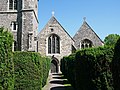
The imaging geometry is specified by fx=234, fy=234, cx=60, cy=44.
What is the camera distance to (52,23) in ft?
136

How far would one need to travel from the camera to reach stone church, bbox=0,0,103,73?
36.6m

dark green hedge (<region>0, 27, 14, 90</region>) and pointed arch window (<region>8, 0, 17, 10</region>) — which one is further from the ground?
pointed arch window (<region>8, 0, 17, 10</region>)

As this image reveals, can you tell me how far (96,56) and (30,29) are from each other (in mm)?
25773

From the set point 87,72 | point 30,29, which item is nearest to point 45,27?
point 30,29

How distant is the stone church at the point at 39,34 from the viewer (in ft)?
120

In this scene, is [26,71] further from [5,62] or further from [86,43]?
[86,43]

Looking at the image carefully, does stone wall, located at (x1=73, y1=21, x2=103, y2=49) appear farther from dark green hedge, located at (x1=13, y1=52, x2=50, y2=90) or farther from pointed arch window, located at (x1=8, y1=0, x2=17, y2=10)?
dark green hedge, located at (x1=13, y1=52, x2=50, y2=90)

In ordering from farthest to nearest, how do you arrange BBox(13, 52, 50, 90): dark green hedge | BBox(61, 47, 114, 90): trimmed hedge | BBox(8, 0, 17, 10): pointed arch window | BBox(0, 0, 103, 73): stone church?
1. BBox(8, 0, 17, 10): pointed arch window
2. BBox(0, 0, 103, 73): stone church
3. BBox(13, 52, 50, 90): dark green hedge
4. BBox(61, 47, 114, 90): trimmed hedge

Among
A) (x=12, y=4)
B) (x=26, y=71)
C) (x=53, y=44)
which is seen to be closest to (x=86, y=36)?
(x=53, y=44)

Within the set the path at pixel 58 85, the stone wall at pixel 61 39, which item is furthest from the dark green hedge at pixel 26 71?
the stone wall at pixel 61 39

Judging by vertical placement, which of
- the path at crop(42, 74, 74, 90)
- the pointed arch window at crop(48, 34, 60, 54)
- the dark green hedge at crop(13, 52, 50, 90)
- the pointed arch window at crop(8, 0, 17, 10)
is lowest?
the path at crop(42, 74, 74, 90)

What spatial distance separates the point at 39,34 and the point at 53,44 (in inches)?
117

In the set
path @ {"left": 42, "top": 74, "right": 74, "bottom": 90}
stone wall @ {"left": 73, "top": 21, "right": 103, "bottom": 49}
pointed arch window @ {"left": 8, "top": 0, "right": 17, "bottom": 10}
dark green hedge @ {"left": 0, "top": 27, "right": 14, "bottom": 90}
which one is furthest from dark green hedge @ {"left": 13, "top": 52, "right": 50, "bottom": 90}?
stone wall @ {"left": 73, "top": 21, "right": 103, "bottom": 49}

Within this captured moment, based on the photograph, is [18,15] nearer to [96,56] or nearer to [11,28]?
[11,28]
